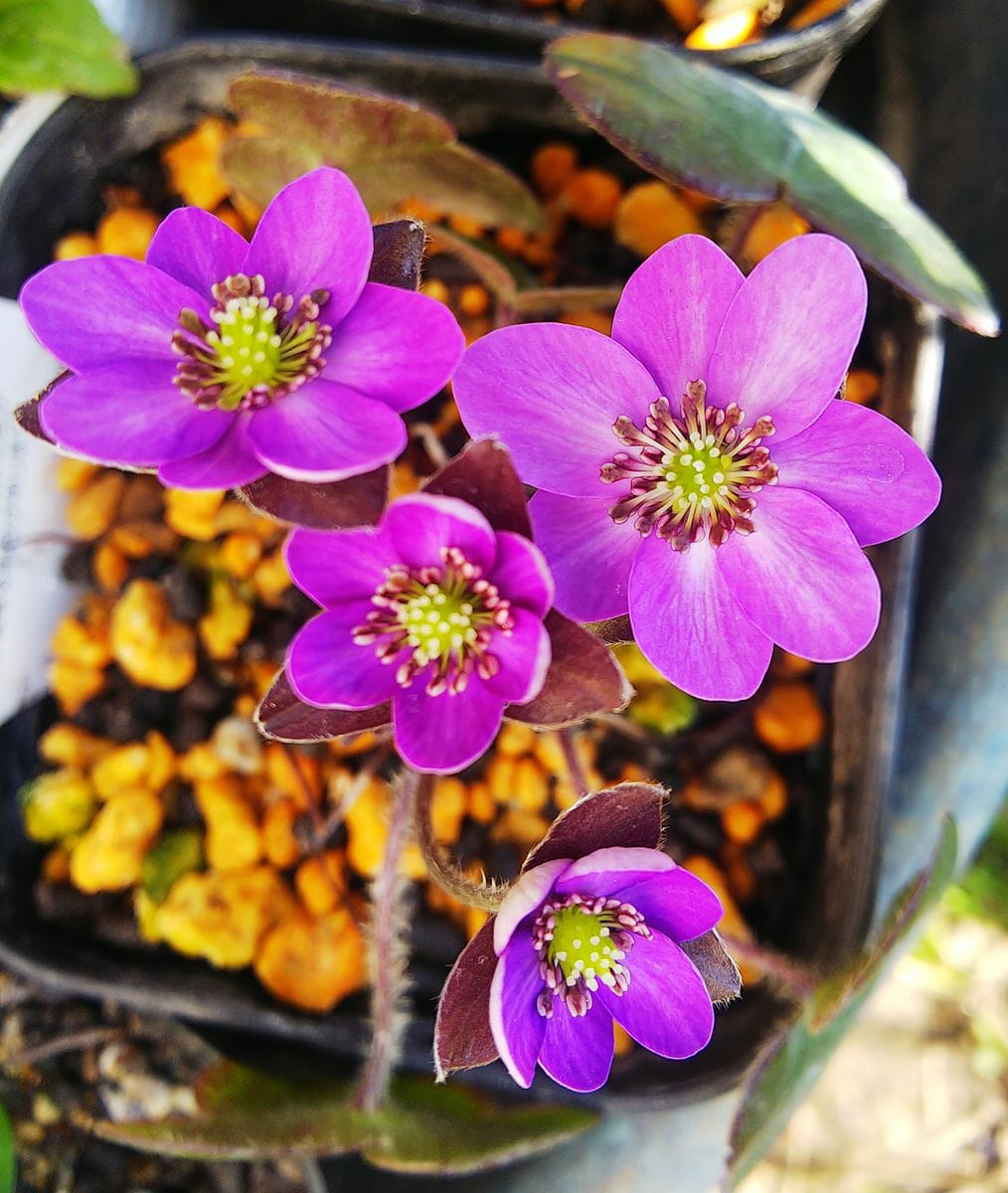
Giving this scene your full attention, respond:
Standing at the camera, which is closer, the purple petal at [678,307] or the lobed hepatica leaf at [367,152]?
the purple petal at [678,307]

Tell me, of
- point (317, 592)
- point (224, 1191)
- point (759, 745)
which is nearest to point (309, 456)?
point (317, 592)

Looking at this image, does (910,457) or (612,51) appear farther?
(612,51)

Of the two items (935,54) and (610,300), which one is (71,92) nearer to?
(610,300)

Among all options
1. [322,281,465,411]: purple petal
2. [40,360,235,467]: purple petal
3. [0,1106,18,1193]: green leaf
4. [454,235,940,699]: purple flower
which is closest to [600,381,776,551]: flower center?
[454,235,940,699]: purple flower

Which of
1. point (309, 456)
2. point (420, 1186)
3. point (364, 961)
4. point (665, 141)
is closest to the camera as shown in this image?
point (309, 456)

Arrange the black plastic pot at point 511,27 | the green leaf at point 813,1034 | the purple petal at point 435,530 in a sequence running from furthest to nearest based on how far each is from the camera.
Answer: the black plastic pot at point 511,27 → the green leaf at point 813,1034 → the purple petal at point 435,530

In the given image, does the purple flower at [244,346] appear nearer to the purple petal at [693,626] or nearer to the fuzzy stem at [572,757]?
the purple petal at [693,626]

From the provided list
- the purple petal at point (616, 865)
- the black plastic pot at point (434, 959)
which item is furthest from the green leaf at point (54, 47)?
the purple petal at point (616, 865)
